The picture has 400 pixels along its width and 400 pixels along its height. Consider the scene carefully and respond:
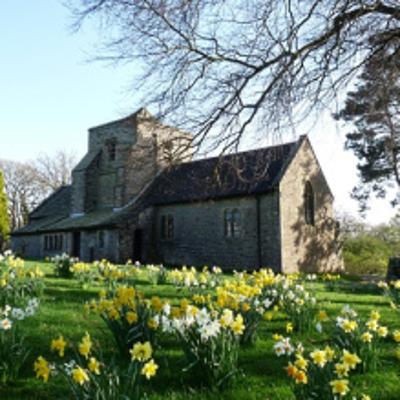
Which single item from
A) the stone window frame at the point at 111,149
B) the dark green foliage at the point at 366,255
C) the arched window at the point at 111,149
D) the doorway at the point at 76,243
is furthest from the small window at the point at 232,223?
the arched window at the point at 111,149

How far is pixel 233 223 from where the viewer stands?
78.7ft

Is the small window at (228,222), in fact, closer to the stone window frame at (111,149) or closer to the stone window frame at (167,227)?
the stone window frame at (167,227)

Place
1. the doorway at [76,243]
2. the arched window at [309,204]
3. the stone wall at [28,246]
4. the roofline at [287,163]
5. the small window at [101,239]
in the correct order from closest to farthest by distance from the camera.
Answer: the roofline at [287,163]
the arched window at [309,204]
the small window at [101,239]
the doorway at [76,243]
the stone wall at [28,246]

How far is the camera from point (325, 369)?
2.95 m

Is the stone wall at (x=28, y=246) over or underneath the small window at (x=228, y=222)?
underneath

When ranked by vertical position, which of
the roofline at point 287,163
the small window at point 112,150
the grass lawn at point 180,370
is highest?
the small window at point 112,150

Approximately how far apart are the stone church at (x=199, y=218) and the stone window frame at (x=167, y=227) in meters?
0.07

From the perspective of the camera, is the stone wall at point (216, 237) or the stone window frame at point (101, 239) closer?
the stone wall at point (216, 237)

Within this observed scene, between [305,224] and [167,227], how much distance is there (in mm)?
8834

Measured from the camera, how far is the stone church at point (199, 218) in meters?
22.7

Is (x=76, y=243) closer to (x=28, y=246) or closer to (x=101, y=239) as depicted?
(x=101, y=239)

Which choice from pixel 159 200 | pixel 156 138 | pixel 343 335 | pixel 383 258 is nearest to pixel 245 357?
pixel 343 335

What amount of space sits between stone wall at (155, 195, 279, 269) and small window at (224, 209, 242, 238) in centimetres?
21

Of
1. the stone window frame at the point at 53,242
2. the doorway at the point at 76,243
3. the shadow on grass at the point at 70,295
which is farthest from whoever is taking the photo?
the stone window frame at the point at 53,242
